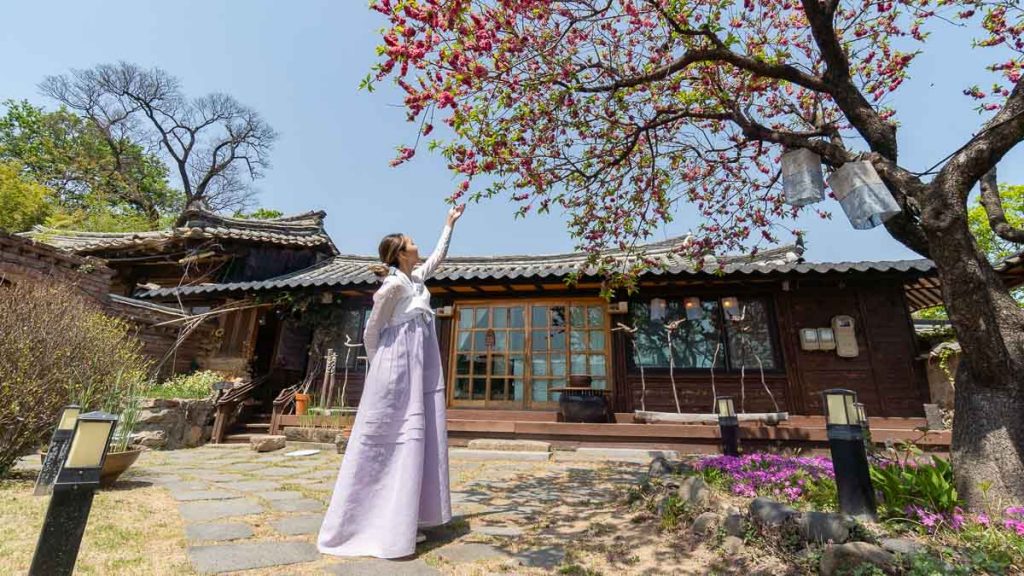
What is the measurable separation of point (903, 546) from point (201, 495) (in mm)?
4452

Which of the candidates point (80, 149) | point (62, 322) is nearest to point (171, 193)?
point (80, 149)

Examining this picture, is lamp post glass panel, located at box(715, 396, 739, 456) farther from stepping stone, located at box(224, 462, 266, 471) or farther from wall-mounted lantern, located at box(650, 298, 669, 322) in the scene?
stepping stone, located at box(224, 462, 266, 471)

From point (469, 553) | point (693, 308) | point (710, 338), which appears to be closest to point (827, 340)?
point (710, 338)

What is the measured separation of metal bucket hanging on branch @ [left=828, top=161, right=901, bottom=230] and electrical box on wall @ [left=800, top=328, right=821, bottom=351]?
4757 mm

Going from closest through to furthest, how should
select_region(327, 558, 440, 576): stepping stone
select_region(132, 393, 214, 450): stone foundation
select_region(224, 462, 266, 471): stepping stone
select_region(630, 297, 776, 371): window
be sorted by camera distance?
select_region(327, 558, 440, 576): stepping stone < select_region(224, 462, 266, 471): stepping stone < select_region(132, 393, 214, 450): stone foundation < select_region(630, 297, 776, 371): window

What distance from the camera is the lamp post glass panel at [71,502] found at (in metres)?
1.56

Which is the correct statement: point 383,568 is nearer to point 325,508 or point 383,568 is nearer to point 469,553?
point 469,553

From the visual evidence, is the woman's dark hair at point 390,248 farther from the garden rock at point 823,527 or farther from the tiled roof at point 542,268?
the tiled roof at point 542,268

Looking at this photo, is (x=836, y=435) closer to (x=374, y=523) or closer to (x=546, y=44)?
(x=374, y=523)

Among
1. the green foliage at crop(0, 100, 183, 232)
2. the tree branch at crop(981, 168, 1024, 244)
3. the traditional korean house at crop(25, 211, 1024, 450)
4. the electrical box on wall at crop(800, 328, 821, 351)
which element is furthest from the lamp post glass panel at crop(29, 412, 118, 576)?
the green foliage at crop(0, 100, 183, 232)

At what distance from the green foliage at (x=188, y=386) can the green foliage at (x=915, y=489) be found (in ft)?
27.9

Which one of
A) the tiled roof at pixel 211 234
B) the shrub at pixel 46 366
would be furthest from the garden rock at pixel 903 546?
the tiled roof at pixel 211 234

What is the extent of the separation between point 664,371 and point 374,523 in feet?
20.0

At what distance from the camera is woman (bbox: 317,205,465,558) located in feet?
7.32
